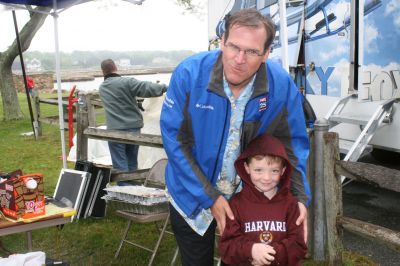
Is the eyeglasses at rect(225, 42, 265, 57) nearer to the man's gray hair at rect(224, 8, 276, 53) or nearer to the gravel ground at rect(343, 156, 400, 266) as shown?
the man's gray hair at rect(224, 8, 276, 53)

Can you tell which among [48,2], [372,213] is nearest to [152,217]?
[372,213]

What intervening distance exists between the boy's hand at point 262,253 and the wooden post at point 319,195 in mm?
1870

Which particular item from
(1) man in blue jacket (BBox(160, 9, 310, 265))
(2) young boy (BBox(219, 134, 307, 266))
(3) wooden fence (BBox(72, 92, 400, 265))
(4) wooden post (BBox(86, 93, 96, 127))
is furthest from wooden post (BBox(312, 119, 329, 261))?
(4) wooden post (BBox(86, 93, 96, 127))

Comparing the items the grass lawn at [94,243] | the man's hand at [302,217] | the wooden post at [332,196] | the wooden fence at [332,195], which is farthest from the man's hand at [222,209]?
the grass lawn at [94,243]

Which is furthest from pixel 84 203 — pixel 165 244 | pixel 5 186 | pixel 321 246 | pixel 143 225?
pixel 321 246

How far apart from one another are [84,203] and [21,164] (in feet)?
12.1

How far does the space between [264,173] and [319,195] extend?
189 cm

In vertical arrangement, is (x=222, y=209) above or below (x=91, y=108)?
above

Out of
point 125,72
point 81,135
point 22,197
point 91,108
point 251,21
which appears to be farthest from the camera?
point 125,72

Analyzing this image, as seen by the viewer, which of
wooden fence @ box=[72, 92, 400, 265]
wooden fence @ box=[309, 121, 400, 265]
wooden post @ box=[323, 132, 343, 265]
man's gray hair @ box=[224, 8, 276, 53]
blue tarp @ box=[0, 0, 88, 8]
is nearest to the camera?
man's gray hair @ box=[224, 8, 276, 53]

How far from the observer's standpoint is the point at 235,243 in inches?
80.6

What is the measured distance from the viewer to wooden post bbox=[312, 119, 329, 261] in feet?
12.2

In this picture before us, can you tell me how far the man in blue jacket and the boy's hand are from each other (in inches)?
6.7

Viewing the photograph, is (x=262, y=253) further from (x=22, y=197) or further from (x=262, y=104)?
(x=22, y=197)
